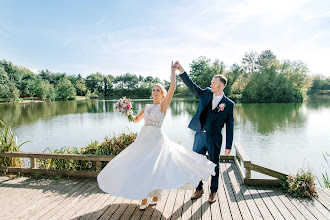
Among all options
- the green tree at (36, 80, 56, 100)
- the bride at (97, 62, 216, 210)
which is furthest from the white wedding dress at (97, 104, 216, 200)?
the green tree at (36, 80, 56, 100)

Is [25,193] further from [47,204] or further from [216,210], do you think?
[216,210]

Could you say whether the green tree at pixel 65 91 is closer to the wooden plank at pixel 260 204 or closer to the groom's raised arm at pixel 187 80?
the groom's raised arm at pixel 187 80

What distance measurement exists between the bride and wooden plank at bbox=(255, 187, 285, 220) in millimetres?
951

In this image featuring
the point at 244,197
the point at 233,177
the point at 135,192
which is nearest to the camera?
the point at 135,192

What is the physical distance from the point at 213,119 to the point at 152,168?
1.10 metres

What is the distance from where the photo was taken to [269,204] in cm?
319

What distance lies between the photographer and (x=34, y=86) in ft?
180

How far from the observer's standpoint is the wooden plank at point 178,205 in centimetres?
288

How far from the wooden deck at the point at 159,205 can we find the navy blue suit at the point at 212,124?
0.41m

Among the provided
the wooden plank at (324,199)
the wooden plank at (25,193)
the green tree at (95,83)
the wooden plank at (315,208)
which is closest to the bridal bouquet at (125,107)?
the wooden plank at (25,193)

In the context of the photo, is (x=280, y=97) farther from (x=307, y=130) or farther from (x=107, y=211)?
(x=107, y=211)

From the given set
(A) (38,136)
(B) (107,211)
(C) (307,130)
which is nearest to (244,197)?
(B) (107,211)

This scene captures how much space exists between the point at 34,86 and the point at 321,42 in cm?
5718

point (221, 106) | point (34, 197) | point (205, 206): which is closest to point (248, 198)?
point (205, 206)
